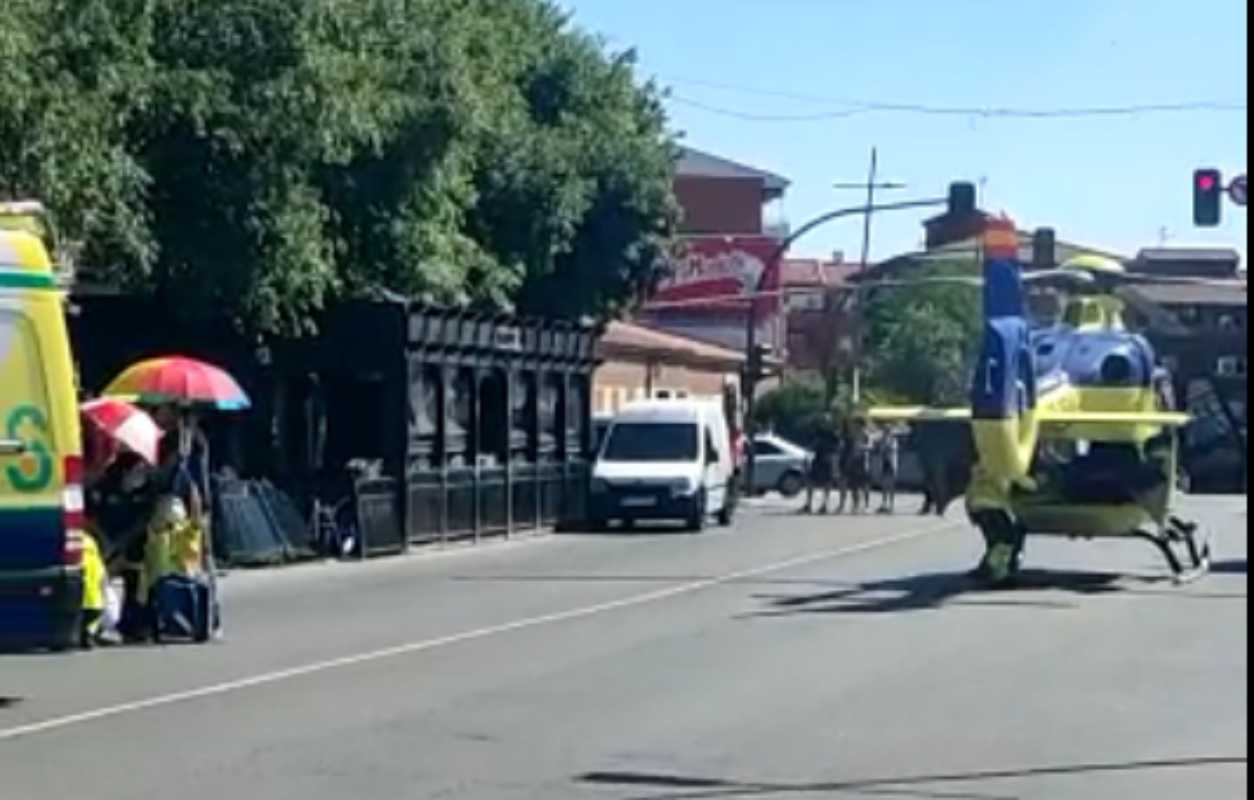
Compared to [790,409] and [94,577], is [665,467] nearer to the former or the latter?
[94,577]

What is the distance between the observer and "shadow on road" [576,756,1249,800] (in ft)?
45.8

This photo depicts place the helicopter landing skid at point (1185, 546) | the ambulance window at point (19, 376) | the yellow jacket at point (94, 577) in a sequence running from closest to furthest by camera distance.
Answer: the ambulance window at point (19, 376) < the yellow jacket at point (94, 577) < the helicopter landing skid at point (1185, 546)

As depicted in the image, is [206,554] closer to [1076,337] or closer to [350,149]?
[350,149]

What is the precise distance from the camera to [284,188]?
32.7 metres

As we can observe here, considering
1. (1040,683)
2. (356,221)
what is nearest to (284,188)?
(356,221)

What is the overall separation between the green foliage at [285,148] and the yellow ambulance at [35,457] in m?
7.02

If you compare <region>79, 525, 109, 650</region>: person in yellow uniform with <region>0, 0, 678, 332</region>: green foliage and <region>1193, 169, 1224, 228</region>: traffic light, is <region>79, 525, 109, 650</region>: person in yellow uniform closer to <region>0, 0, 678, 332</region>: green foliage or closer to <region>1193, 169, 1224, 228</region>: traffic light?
<region>0, 0, 678, 332</region>: green foliage

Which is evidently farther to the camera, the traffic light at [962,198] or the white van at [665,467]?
the traffic light at [962,198]

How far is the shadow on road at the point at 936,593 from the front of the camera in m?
28.0

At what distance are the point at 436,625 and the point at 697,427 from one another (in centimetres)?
2319

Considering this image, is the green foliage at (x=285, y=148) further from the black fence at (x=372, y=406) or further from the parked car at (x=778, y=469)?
the parked car at (x=778, y=469)

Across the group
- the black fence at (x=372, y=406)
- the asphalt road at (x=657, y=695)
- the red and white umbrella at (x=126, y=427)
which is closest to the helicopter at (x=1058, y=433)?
the asphalt road at (x=657, y=695)

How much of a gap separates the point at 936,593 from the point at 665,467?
1726 cm

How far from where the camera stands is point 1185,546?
114 ft
